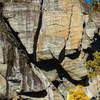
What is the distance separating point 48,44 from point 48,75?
9.93 feet

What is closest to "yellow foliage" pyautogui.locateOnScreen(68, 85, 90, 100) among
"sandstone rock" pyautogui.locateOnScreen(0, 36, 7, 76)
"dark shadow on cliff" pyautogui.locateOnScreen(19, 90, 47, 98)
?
"dark shadow on cliff" pyautogui.locateOnScreen(19, 90, 47, 98)

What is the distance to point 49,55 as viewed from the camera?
17.5 metres

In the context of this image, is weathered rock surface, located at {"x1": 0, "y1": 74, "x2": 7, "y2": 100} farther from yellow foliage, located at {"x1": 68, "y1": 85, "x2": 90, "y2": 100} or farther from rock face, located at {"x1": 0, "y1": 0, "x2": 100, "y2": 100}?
yellow foliage, located at {"x1": 68, "y1": 85, "x2": 90, "y2": 100}

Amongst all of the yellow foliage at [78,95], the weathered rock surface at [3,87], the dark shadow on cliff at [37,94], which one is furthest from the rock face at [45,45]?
the yellow foliage at [78,95]

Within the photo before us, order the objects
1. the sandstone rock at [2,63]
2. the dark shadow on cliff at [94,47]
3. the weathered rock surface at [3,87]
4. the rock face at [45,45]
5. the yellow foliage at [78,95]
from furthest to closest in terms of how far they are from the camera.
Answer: the dark shadow on cliff at [94,47], the yellow foliage at [78,95], the rock face at [45,45], the sandstone rock at [2,63], the weathered rock surface at [3,87]

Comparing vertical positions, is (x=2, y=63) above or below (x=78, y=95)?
above

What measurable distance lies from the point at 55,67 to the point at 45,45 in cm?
265

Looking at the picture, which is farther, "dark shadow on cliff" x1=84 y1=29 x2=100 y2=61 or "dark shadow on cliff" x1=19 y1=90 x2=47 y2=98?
"dark shadow on cliff" x1=84 y1=29 x2=100 y2=61

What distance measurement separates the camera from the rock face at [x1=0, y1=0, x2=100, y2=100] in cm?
1554

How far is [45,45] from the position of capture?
17.5 meters

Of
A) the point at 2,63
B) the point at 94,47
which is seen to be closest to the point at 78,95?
the point at 94,47

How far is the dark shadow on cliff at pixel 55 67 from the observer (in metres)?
18.3

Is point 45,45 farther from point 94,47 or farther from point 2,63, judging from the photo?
point 94,47

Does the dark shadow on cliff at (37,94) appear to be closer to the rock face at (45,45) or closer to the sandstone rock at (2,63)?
the rock face at (45,45)
